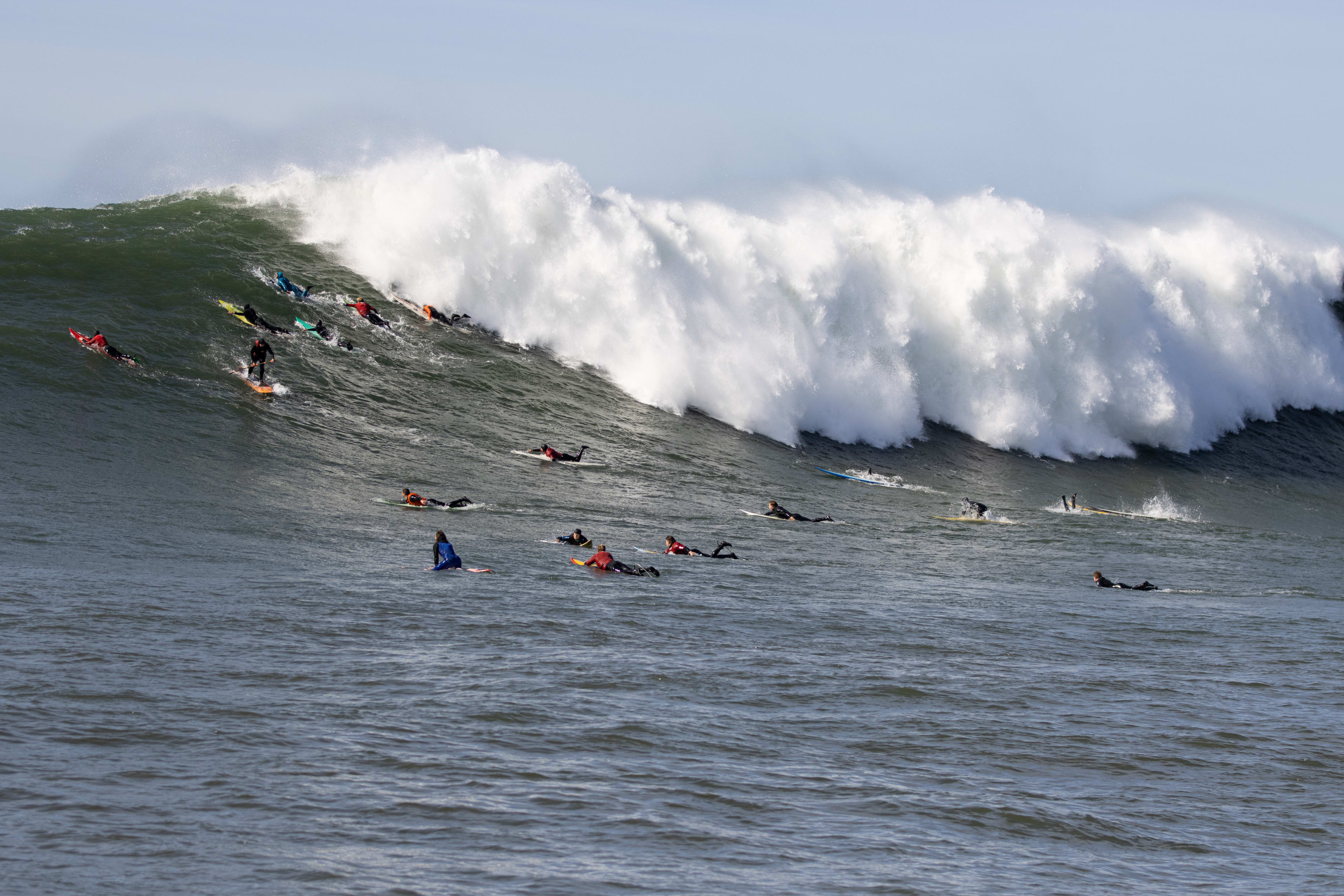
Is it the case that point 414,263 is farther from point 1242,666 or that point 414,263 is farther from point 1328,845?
point 1328,845

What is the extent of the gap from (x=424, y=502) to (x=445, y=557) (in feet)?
13.4

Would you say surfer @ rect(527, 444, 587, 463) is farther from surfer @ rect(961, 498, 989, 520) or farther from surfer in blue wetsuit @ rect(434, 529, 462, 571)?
surfer in blue wetsuit @ rect(434, 529, 462, 571)

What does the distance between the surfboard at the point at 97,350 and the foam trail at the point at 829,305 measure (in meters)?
8.36

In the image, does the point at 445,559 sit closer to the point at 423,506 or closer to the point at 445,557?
the point at 445,557

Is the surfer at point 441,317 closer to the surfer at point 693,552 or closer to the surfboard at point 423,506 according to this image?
the surfboard at point 423,506

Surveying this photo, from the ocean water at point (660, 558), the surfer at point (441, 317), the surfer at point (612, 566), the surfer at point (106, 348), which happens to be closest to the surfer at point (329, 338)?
the ocean water at point (660, 558)

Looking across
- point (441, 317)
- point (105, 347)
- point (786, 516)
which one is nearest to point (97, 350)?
point (105, 347)

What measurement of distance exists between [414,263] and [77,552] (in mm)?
17957

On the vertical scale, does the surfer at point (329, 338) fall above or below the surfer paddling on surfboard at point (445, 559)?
above

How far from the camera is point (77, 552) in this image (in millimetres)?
12625

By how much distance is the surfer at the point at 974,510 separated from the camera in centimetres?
2245

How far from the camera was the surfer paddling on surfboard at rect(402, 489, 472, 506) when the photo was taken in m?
18.0

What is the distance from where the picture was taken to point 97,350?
21.6 meters

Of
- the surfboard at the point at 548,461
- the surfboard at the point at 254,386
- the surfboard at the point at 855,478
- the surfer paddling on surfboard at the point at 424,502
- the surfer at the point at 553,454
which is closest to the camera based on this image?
the surfer paddling on surfboard at the point at 424,502
